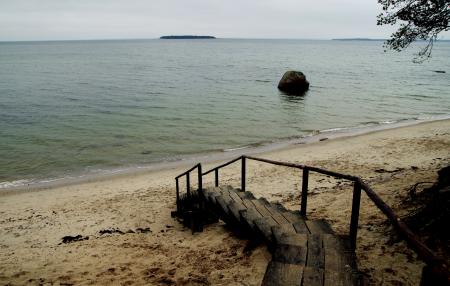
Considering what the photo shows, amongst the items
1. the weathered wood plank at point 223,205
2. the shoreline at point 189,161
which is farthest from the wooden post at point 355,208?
the shoreline at point 189,161

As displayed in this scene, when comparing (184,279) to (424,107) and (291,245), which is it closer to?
(291,245)

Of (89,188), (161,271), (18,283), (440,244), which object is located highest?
(440,244)

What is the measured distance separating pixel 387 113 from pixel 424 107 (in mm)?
5712

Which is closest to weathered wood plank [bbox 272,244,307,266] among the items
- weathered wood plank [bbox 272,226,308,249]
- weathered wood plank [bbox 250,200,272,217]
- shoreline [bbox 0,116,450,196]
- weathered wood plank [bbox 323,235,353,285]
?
weathered wood plank [bbox 272,226,308,249]

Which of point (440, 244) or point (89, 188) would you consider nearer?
point (440, 244)

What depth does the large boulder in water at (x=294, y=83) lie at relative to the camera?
38188 millimetres

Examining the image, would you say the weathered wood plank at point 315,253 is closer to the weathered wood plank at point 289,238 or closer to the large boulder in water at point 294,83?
the weathered wood plank at point 289,238

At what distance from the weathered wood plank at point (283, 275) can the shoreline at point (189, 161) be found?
11.9 metres

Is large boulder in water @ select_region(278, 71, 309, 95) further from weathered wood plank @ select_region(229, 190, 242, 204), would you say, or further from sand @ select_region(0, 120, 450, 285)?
weathered wood plank @ select_region(229, 190, 242, 204)

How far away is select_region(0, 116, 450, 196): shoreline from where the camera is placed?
14.1 meters

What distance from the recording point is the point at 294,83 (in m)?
38.4

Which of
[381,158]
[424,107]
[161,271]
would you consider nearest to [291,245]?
[161,271]

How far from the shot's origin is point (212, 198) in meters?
7.98

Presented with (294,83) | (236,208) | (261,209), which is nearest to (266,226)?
(261,209)
